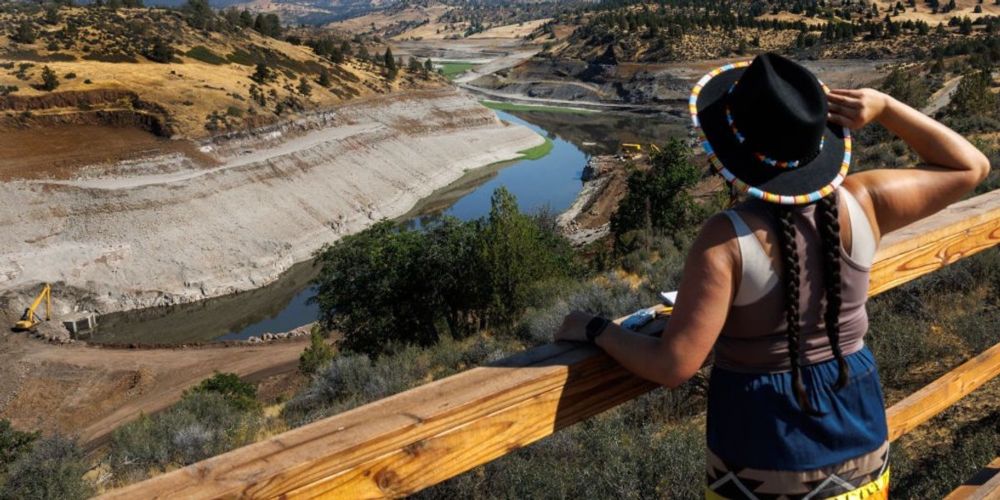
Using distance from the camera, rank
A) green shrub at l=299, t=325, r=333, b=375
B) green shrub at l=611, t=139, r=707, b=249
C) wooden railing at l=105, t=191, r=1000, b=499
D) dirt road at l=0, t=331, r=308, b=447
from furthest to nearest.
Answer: green shrub at l=611, t=139, r=707, b=249, dirt road at l=0, t=331, r=308, b=447, green shrub at l=299, t=325, r=333, b=375, wooden railing at l=105, t=191, r=1000, b=499

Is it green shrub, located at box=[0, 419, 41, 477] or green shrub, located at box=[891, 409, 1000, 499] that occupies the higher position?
green shrub, located at box=[891, 409, 1000, 499]

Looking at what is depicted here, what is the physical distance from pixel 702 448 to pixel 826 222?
127 inches

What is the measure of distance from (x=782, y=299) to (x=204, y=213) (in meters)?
40.8

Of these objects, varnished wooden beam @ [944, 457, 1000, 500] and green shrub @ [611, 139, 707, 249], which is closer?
varnished wooden beam @ [944, 457, 1000, 500]

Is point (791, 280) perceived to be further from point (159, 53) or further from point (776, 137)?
point (159, 53)

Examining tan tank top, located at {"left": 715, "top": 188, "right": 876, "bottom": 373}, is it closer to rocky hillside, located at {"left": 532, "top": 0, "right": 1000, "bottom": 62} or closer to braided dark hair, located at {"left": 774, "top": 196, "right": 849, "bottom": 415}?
braided dark hair, located at {"left": 774, "top": 196, "right": 849, "bottom": 415}

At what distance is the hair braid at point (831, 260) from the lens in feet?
6.97

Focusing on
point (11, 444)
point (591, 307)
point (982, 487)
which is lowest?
point (11, 444)

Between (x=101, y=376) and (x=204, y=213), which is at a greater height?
(x=204, y=213)

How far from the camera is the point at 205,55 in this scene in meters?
62.1

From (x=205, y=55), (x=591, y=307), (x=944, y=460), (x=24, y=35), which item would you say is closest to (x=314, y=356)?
(x=591, y=307)

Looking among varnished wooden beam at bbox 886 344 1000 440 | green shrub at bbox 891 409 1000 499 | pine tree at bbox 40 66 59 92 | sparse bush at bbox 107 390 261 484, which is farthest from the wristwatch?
pine tree at bbox 40 66 59 92

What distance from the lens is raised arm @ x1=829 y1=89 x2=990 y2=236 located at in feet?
7.72

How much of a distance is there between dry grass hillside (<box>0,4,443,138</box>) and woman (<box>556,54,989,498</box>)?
48.5 meters
